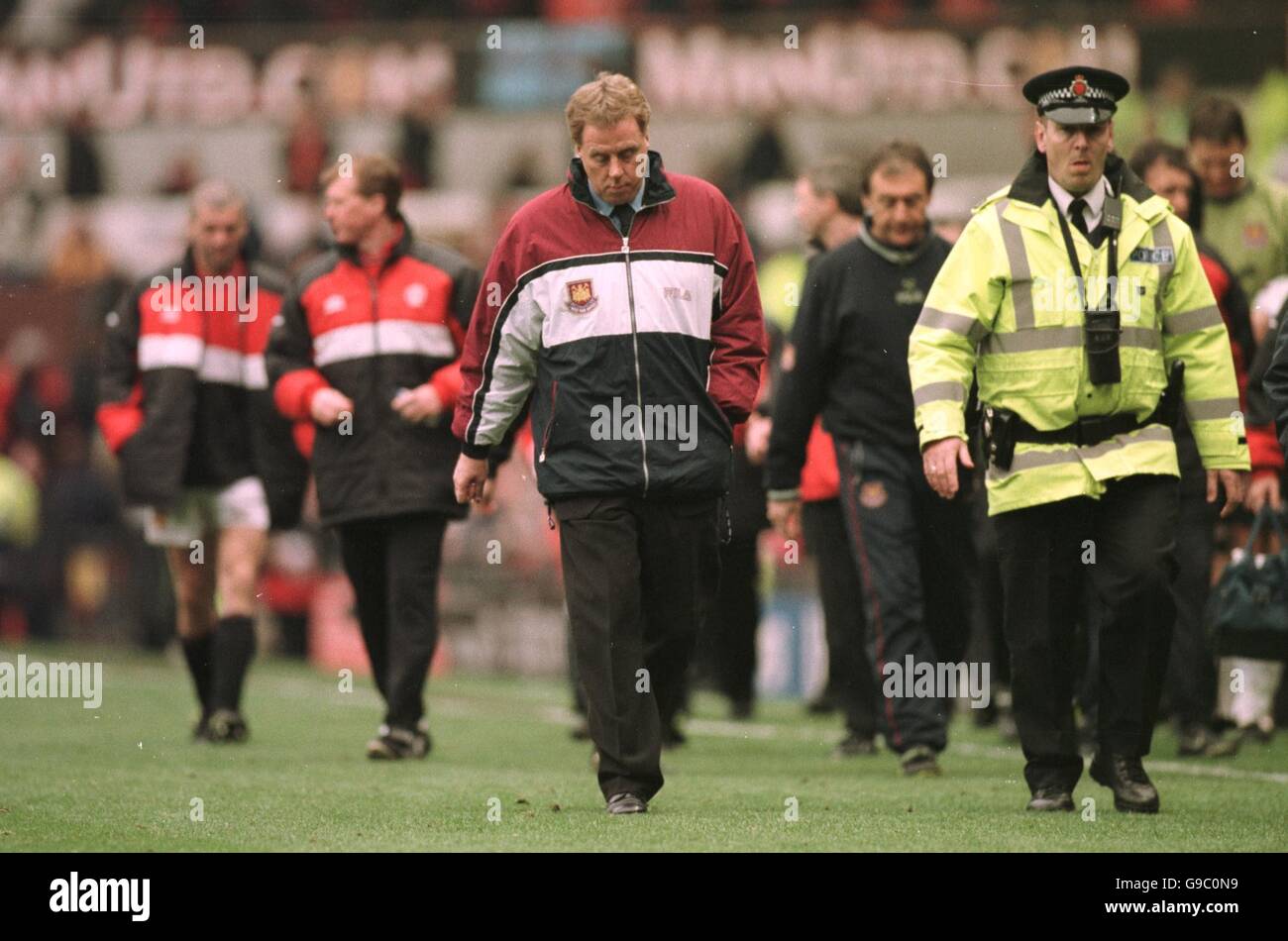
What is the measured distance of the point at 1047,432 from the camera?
8.21 meters

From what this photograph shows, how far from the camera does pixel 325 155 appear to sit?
2411cm

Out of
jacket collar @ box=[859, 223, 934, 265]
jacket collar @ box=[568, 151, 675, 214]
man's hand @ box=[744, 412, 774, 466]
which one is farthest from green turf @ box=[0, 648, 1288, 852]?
jacket collar @ box=[859, 223, 934, 265]

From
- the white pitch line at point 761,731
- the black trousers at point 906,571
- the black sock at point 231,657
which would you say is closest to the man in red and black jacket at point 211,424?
the black sock at point 231,657

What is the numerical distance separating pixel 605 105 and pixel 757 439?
159 inches

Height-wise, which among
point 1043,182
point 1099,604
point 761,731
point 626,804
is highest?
point 1043,182

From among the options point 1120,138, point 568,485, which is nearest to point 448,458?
point 568,485

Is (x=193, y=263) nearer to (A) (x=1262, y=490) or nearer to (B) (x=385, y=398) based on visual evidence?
(B) (x=385, y=398)

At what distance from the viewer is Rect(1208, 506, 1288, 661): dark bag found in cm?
1087

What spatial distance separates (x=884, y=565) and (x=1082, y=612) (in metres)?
1.08

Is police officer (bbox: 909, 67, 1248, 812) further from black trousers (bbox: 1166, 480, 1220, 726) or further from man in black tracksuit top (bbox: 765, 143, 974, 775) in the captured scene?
black trousers (bbox: 1166, 480, 1220, 726)

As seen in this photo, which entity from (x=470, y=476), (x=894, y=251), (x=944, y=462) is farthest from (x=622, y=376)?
(x=894, y=251)

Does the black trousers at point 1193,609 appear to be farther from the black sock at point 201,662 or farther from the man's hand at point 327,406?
the black sock at point 201,662

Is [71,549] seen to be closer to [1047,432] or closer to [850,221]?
[850,221]

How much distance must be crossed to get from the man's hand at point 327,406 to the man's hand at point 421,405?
0.76ft
